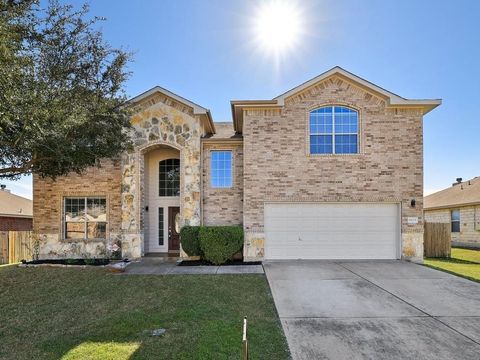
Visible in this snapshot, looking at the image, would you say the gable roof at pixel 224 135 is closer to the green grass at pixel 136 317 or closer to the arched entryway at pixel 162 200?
the arched entryway at pixel 162 200

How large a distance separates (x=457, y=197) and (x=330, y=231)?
16.0m

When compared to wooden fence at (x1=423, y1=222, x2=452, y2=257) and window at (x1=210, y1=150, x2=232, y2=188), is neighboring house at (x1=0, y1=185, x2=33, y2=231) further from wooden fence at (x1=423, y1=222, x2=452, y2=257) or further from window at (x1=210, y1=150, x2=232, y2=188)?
wooden fence at (x1=423, y1=222, x2=452, y2=257)

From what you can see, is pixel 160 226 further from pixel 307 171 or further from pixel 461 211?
pixel 461 211

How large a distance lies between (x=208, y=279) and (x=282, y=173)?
5317 millimetres

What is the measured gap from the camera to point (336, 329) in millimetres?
5637

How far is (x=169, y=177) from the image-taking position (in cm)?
1461

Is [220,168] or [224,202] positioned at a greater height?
[220,168]

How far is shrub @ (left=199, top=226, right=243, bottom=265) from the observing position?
11.9 m

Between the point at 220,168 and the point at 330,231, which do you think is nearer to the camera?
the point at 330,231

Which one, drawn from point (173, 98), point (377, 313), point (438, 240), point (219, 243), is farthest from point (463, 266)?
point (173, 98)

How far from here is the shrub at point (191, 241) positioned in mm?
12102

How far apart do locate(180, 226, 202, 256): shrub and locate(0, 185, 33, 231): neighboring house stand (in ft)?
52.7

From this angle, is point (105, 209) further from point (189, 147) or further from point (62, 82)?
point (62, 82)

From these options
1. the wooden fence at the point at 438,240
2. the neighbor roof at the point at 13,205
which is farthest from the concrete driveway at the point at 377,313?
the neighbor roof at the point at 13,205
